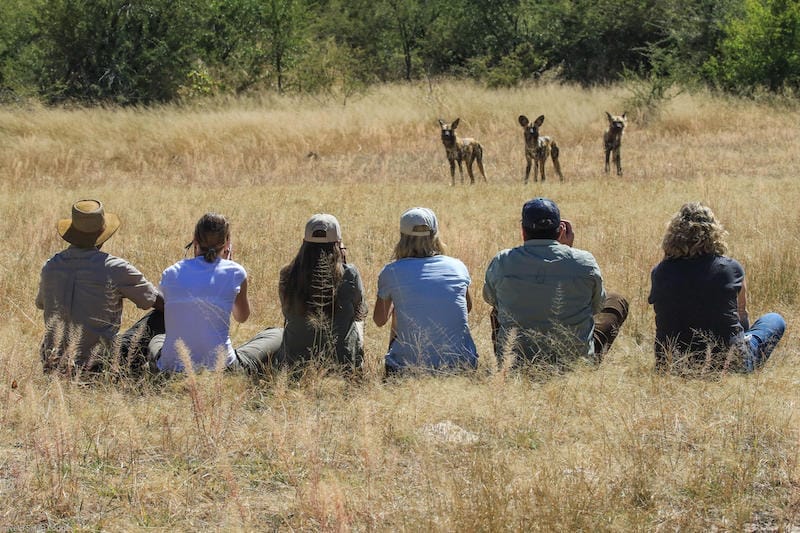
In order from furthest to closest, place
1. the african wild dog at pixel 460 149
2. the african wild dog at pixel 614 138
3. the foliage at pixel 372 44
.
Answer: the foliage at pixel 372 44
the african wild dog at pixel 614 138
the african wild dog at pixel 460 149

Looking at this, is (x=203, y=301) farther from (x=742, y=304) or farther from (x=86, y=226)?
(x=742, y=304)

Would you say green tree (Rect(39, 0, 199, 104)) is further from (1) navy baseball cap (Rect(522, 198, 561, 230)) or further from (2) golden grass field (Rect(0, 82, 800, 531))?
(1) navy baseball cap (Rect(522, 198, 561, 230))

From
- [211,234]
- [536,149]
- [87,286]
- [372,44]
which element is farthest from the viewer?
[372,44]

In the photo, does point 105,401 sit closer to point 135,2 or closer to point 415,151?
point 415,151

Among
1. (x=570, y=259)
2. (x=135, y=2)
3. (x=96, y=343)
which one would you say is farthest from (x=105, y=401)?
(x=135, y=2)

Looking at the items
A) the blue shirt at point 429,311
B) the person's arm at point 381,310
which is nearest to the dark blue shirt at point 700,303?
the blue shirt at point 429,311

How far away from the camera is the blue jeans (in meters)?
5.96

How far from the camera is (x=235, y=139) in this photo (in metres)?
21.1

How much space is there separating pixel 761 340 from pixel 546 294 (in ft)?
4.65

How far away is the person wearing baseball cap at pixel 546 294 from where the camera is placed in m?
5.95

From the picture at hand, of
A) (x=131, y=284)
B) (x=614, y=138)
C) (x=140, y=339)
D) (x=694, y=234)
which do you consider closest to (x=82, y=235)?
(x=131, y=284)

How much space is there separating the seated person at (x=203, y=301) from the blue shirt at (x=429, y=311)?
0.91 metres

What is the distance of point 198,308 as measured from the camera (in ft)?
19.7

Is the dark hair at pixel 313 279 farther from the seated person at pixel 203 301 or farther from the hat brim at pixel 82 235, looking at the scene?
the hat brim at pixel 82 235
